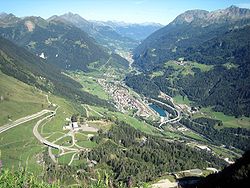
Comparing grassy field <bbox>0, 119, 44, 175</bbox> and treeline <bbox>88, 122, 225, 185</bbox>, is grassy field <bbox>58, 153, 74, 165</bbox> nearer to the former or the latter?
treeline <bbox>88, 122, 225, 185</bbox>

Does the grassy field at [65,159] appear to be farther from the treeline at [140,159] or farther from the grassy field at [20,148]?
the grassy field at [20,148]

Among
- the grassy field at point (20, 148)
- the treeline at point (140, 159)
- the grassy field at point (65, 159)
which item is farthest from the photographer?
the grassy field at point (65, 159)

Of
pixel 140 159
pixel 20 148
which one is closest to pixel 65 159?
pixel 20 148

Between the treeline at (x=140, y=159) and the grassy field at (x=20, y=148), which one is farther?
the grassy field at (x=20, y=148)

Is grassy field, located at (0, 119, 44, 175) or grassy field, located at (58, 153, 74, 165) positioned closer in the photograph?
grassy field, located at (0, 119, 44, 175)

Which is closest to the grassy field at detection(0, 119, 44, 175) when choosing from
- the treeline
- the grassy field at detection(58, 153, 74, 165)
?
the grassy field at detection(58, 153, 74, 165)

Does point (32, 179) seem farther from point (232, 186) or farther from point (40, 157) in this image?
point (40, 157)

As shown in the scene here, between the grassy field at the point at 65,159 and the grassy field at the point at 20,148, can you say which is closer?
the grassy field at the point at 20,148

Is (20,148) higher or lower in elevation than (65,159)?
higher

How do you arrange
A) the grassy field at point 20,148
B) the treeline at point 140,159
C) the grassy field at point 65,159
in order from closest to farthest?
the treeline at point 140,159
the grassy field at point 20,148
the grassy field at point 65,159

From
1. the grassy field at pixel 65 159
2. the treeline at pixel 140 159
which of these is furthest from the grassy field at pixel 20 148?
the treeline at pixel 140 159

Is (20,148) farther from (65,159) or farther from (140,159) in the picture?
(140,159)

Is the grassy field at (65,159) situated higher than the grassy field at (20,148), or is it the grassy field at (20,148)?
the grassy field at (20,148)
